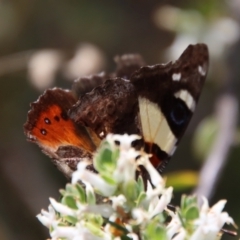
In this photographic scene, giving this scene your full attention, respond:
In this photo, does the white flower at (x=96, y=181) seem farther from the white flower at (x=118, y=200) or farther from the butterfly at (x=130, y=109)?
the butterfly at (x=130, y=109)

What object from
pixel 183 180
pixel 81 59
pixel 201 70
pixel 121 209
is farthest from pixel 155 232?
pixel 81 59

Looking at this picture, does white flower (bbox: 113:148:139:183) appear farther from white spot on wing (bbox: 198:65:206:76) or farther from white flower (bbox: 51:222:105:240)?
white spot on wing (bbox: 198:65:206:76)

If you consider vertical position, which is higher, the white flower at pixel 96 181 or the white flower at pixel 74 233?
the white flower at pixel 96 181

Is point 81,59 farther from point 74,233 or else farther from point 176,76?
point 74,233

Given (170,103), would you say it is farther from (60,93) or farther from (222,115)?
(222,115)

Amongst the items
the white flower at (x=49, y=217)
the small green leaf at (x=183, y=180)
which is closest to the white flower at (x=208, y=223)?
the white flower at (x=49, y=217)
